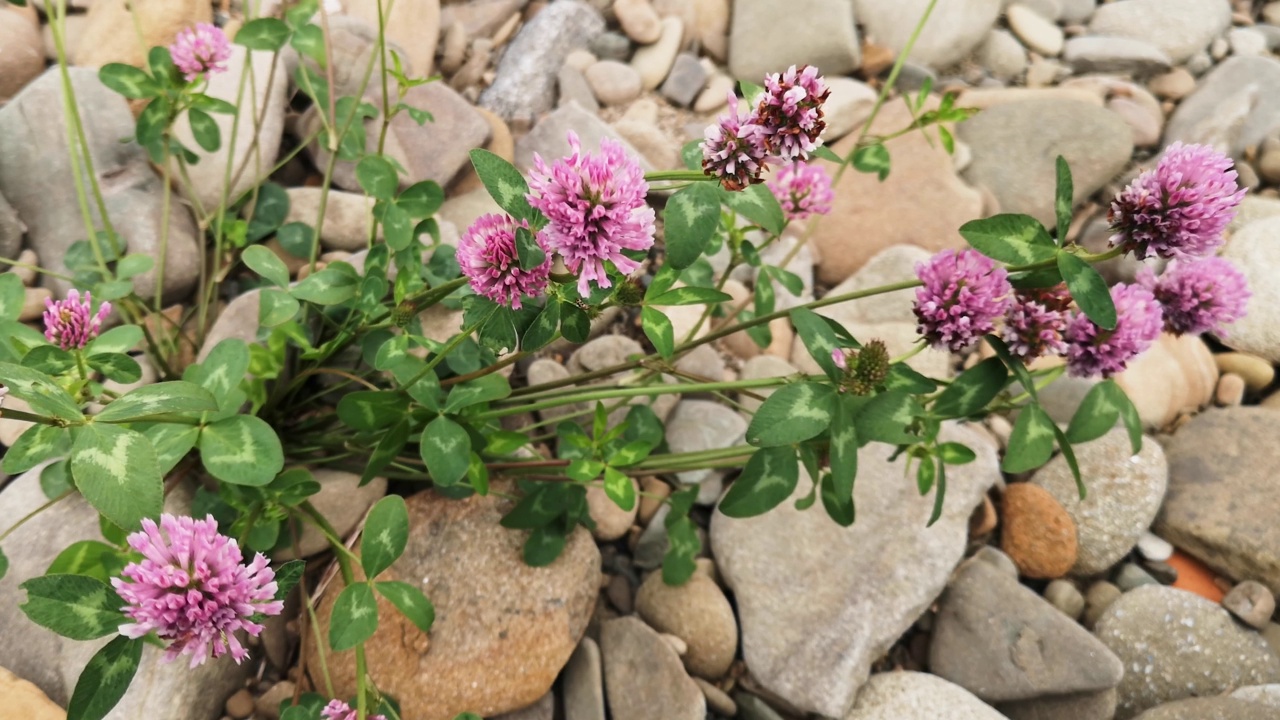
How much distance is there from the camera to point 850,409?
4.16 feet

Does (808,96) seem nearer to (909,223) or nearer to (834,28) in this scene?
(909,223)

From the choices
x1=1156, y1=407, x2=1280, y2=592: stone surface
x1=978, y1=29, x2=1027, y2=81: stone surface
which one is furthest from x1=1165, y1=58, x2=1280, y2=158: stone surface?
x1=1156, y1=407, x2=1280, y2=592: stone surface

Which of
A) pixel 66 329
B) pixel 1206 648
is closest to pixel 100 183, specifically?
pixel 66 329

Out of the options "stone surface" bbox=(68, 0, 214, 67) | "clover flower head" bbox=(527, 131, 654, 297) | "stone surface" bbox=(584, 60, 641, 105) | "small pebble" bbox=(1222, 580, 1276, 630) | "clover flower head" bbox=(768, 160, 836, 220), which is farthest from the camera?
"stone surface" bbox=(584, 60, 641, 105)

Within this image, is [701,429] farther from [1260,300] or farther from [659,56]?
[1260,300]

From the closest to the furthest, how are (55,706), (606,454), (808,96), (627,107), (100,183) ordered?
(808,96), (55,706), (606,454), (100,183), (627,107)

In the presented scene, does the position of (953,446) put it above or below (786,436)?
below

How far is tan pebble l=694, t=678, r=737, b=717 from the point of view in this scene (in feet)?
5.80

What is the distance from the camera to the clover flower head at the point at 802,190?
179 cm

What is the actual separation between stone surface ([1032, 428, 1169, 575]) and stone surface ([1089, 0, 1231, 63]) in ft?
6.40

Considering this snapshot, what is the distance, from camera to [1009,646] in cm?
181

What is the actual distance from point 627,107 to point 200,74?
136 cm

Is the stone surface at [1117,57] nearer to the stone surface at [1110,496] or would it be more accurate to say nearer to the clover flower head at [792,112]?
the stone surface at [1110,496]

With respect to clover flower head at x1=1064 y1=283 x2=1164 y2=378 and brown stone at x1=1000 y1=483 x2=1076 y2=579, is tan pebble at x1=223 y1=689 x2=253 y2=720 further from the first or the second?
brown stone at x1=1000 y1=483 x2=1076 y2=579
